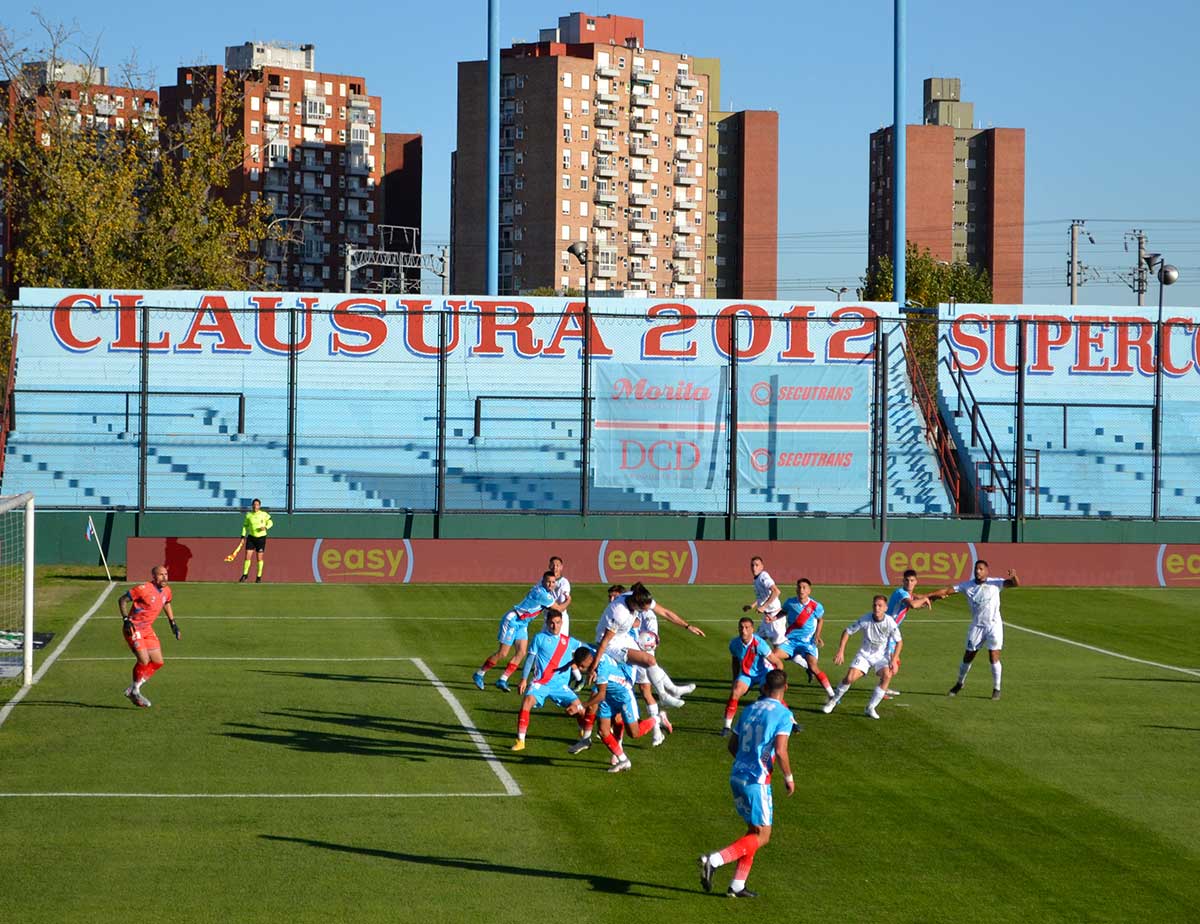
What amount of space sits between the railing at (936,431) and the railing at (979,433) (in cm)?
69

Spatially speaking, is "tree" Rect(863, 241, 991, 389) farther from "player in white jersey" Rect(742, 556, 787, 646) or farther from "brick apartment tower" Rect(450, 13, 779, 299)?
"player in white jersey" Rect(742, 556, 787, 646)

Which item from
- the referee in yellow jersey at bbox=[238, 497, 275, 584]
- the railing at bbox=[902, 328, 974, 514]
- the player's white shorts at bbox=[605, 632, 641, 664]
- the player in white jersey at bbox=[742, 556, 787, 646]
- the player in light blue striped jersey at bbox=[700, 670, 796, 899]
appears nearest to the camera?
the player in light blue striped jersey at bbox=[700, 670, 796, 899]

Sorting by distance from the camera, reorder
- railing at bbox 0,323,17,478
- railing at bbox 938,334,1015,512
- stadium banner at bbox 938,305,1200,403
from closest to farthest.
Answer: railing at bbox 0,323,17,478, railing at bbox 938,334,1015,512, stadium banner at bbox 938,305,1200,403

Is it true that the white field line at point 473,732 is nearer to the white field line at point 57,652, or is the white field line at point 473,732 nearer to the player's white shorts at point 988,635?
the white field line at point 57,652

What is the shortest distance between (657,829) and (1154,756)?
737 centimetres

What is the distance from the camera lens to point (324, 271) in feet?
549

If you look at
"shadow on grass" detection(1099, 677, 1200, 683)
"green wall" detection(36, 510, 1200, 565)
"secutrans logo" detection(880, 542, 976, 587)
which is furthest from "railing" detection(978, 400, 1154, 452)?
"shadow on grass" detection(1099, 677, 1200, 683)

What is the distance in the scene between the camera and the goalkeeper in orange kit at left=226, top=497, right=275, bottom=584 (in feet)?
119

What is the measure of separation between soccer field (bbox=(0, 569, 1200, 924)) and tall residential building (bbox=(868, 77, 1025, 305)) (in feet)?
424

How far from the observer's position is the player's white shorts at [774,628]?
21.9 metres

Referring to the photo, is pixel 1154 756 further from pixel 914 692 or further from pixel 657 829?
pixel 657 829

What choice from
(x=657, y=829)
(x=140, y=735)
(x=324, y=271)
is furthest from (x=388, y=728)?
(x=324, y=271)

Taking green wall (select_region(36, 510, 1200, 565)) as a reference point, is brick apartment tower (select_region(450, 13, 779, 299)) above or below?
above

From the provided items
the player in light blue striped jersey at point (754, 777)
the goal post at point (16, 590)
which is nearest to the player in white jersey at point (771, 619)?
the player in light blue striped jersey at point (754, 777)
